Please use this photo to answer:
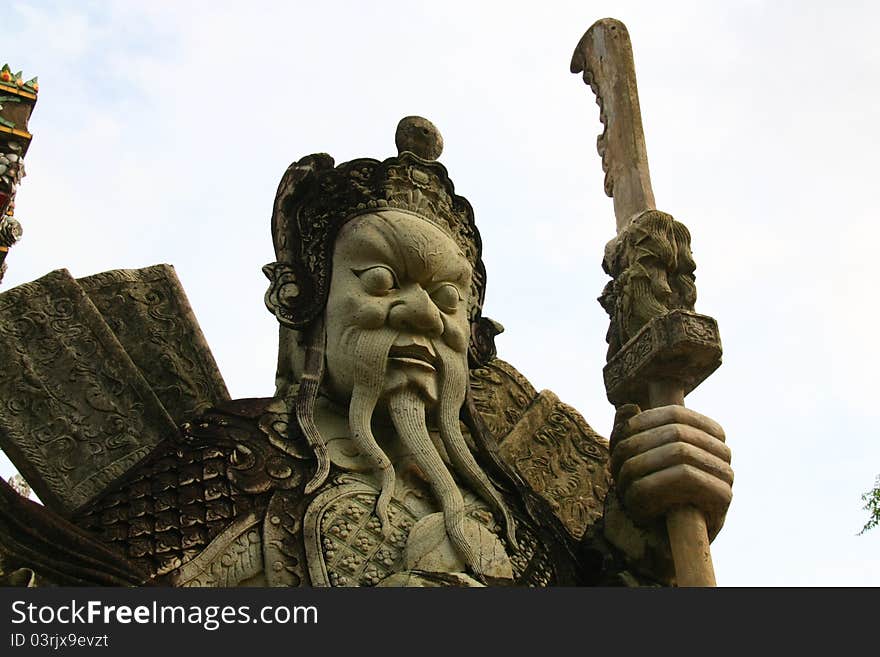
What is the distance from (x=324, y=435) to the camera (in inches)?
236

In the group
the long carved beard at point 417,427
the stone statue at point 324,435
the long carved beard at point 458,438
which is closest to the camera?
the stone statue at point 324,435

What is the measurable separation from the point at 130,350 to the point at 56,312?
407 millimetres

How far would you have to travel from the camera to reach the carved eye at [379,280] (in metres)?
6.04

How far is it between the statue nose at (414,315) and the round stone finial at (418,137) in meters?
1.12

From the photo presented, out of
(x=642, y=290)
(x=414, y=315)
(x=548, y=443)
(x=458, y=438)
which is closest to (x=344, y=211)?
(x=414, y=315)

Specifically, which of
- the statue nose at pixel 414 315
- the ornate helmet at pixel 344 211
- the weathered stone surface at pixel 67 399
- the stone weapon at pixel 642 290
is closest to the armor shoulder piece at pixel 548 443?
the ornate helmet at pixel 344 211

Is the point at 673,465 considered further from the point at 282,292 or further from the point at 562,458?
the point at 282,292

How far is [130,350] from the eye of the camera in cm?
650

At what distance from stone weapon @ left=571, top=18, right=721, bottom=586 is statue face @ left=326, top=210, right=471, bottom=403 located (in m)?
0.76

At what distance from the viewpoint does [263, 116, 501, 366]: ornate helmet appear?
6.35 metres

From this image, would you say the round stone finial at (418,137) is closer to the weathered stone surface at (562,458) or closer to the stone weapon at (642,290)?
the stone weapon at (642,290)

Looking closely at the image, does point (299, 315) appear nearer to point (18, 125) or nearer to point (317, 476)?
point (317, 476)

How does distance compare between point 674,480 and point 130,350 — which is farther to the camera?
point 130,350

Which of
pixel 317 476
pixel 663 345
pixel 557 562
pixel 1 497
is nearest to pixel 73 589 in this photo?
pixel 1 497
